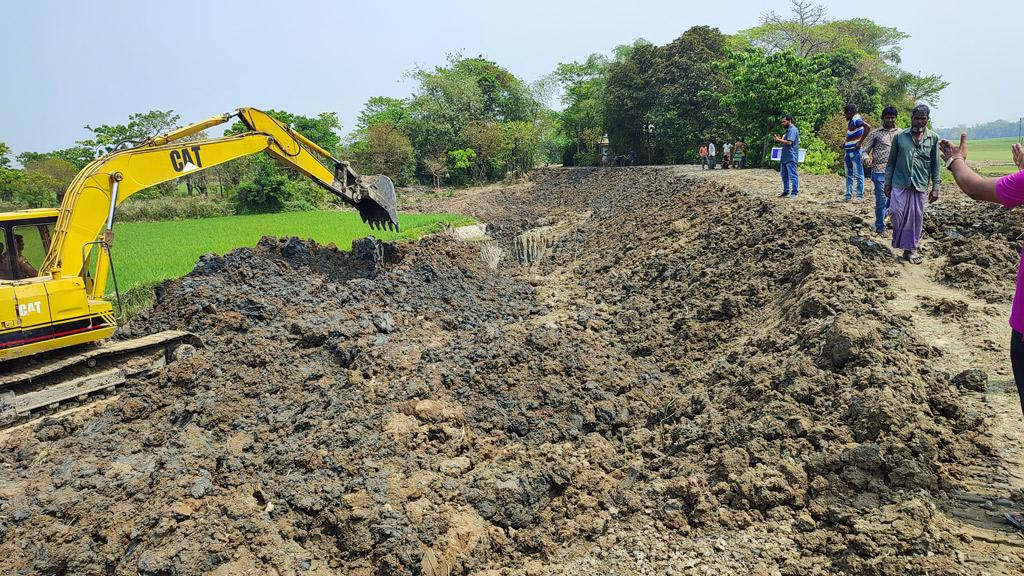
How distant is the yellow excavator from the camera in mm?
6418

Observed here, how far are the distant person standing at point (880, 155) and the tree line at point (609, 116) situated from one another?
1309 centimetres

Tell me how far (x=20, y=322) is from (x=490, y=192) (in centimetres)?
2925

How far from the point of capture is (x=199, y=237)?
1767 centimetres

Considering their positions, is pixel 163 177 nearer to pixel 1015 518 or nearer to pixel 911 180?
pixel 1015 518

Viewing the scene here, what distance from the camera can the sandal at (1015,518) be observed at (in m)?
3.33

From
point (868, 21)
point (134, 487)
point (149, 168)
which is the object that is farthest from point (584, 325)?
point (868, 21)

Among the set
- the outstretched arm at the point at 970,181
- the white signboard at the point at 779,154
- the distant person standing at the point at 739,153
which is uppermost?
the distant person standing at the point at 739,153

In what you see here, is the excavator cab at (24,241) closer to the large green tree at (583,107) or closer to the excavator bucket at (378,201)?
the excavator bucket at (378,201)

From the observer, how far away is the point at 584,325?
8.87 metres

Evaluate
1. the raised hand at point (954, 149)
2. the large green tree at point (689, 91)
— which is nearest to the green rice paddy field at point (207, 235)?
the raised hand at point (954, 149)

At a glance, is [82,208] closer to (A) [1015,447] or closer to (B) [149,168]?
(B) [149,168]

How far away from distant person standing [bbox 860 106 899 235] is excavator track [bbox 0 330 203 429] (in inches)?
392

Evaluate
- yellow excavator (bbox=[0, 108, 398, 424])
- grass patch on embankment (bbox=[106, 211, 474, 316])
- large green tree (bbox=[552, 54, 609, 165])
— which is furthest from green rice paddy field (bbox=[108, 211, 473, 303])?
large green tree (bbox=[552, 54, 609, 165])

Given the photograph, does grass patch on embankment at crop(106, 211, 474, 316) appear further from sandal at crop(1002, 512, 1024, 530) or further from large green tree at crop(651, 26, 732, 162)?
large green tree at crop(651, 26, 732, 162)
